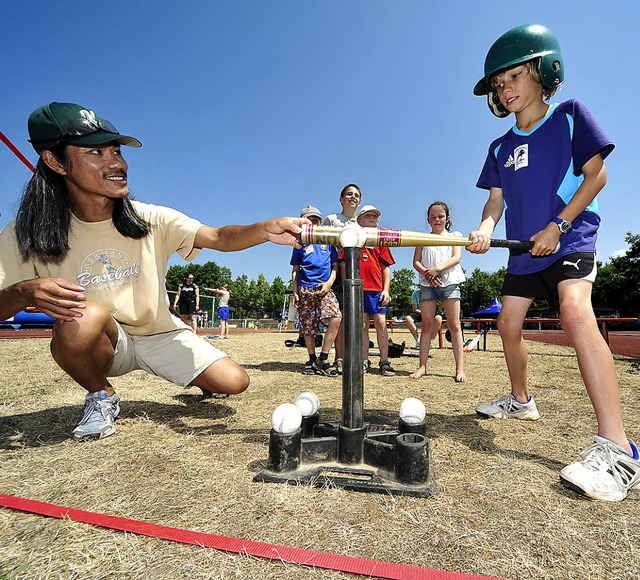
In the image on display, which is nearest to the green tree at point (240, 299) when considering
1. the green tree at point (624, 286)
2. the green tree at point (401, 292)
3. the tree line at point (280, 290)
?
the tree line at point (280, 290)

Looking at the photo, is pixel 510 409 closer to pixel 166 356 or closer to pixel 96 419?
pixel 166 356

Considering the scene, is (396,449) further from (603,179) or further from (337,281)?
(337,281)

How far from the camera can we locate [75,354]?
8.39ft

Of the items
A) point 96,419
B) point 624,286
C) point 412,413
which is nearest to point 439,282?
point 412,413

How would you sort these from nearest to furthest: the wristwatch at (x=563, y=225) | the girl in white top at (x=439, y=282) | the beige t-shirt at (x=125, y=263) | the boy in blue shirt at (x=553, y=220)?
the boy in blue shirt at (x=553, y=220), the wristwatch at (x=563, y=225), the beige t-shirt at (x=125, y=263), the girl in white top at (x=439, y=282)

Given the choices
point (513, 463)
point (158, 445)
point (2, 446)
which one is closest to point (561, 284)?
point (513, 463)

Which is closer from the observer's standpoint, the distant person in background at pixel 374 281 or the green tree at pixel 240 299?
the distant person in background at pixel 374 281

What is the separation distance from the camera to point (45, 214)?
8.48 ft

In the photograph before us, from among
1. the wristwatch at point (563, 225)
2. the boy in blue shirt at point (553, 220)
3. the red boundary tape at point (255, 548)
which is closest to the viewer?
the red boundary tape at point (255, 548)

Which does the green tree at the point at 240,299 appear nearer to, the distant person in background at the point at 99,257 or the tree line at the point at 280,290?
the tree line at the point at 280,290

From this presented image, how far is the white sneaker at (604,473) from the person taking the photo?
160cm

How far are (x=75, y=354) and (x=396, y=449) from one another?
85.9 inches

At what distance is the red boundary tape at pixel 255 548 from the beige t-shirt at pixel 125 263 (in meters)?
1.57

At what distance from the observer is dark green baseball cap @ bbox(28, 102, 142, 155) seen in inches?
100
